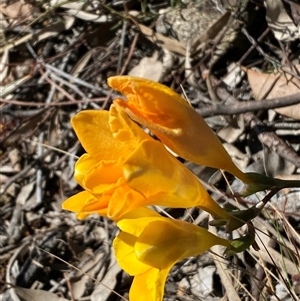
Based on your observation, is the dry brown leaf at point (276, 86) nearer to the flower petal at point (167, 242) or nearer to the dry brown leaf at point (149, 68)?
the dry brown leaf at point (149, 68)

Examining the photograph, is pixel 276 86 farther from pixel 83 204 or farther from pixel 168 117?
pixel 83 204

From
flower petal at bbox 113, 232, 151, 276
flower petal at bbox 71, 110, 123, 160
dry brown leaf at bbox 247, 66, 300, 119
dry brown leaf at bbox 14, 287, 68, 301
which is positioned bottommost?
dry brown leaf at bbox 14, 287, 68, 301

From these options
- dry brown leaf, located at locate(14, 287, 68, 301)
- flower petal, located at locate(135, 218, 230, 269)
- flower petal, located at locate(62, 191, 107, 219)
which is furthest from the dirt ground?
flower petal, located at locate(62, 191, 107, 219)

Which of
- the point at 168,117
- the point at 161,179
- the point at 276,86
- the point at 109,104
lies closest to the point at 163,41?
the point at 109,104

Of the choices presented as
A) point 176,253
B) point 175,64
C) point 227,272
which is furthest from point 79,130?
point 175,64

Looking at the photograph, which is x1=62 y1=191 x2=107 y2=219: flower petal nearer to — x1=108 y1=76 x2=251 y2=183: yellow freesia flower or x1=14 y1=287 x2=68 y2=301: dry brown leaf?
x1=108 y1=76 x2=251 y2=183: yellow freesia flower

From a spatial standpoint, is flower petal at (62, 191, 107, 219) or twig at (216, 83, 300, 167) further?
twig at (216, 83, 300, 167)

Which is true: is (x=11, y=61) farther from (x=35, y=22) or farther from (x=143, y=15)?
(x=143, y=15)

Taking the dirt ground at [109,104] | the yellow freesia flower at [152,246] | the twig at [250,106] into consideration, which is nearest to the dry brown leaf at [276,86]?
the dirt ground at [109,104]

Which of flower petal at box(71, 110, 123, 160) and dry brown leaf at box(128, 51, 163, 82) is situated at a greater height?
flower petal at box(71, 110, 123, 160)

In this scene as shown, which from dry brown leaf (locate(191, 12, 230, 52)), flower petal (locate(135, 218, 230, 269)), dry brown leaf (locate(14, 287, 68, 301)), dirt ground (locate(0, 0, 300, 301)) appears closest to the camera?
flower petal (locate(135, 218, 230, 269))
